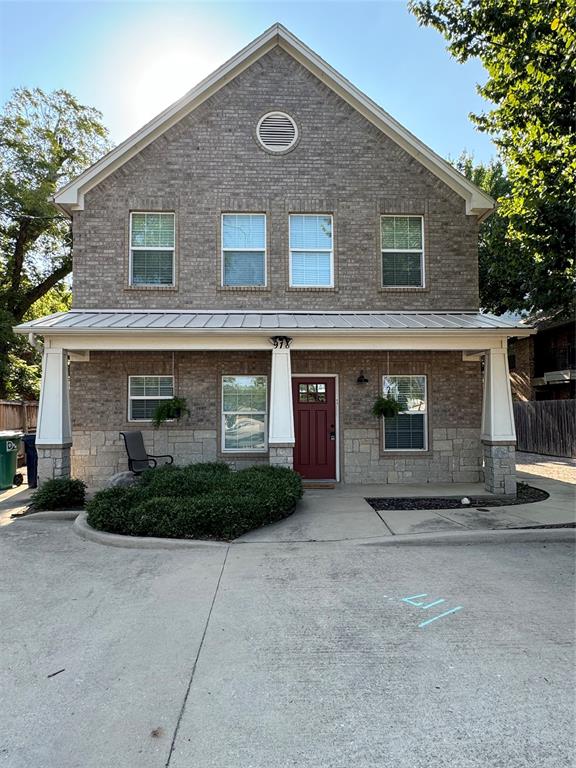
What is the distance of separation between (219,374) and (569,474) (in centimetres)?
920

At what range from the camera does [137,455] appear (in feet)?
29.5

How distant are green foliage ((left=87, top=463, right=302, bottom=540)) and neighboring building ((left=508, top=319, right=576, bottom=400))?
1669cm

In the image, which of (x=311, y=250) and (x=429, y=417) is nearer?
(x=429, y=417)

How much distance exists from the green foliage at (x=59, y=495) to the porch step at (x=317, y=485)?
4339 millimetres

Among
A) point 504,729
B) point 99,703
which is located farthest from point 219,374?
point 504,729

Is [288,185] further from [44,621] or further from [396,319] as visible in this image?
[44,621]

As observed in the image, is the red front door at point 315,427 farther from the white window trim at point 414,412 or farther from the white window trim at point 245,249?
the white window trim at point 245,249

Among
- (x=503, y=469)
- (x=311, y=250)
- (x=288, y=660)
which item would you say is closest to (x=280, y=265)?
(x=311, y=250)

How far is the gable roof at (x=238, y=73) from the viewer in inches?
384

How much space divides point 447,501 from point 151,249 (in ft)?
26.0

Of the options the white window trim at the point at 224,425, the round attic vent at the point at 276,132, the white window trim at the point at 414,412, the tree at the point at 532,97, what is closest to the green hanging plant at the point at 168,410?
the white window trim at the point at 224,425

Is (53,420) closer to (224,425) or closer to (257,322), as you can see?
(224,425)

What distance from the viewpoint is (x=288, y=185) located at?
10.1 m

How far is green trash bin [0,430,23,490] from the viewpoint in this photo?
9.90 m
